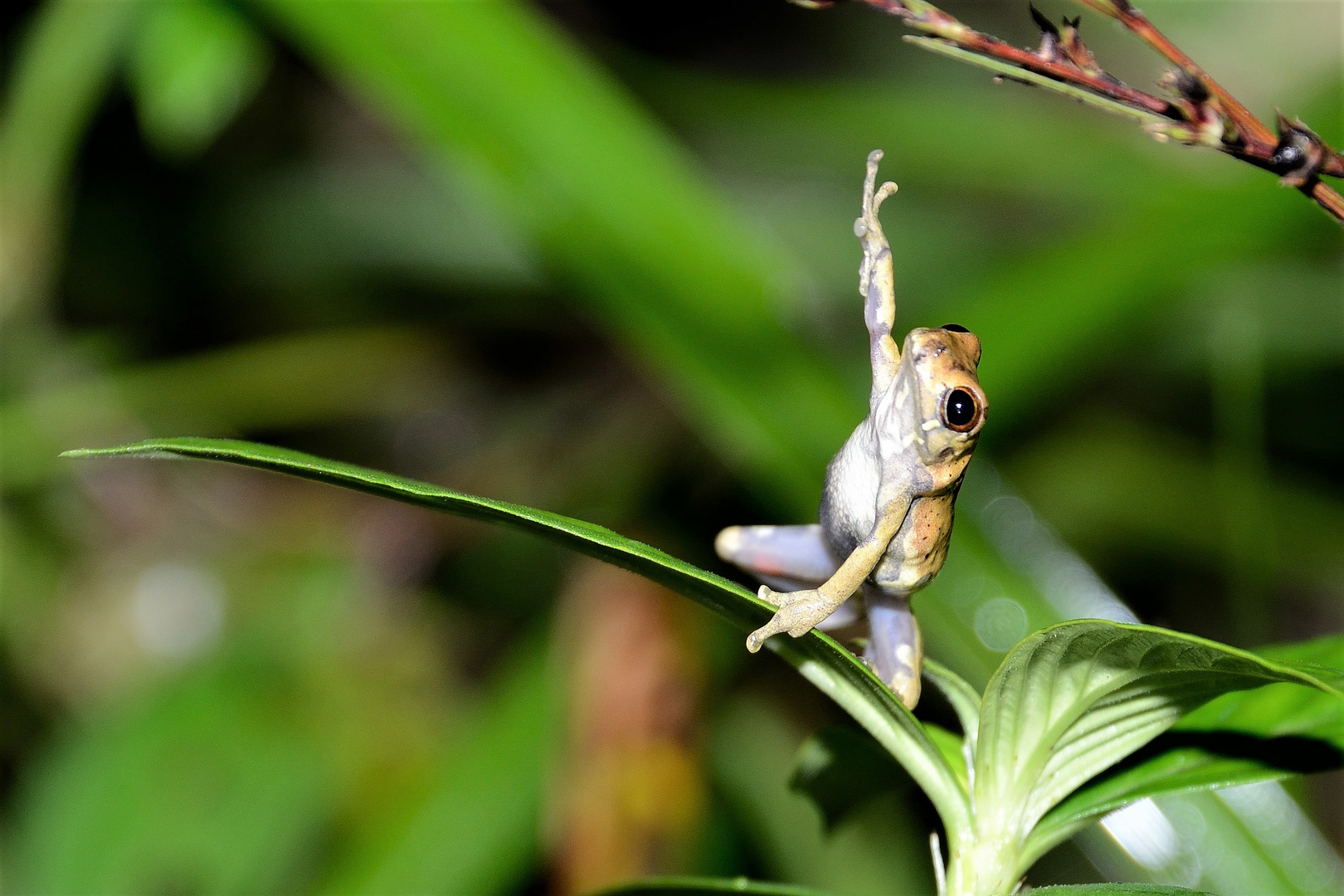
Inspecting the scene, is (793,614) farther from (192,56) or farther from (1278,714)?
(192,56)

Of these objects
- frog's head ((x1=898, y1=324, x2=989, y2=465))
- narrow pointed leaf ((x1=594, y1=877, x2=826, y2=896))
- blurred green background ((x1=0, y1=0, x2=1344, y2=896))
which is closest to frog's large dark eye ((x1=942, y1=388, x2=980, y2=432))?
frog's head ((x1=898, y1=324, x2=989, y2=465))

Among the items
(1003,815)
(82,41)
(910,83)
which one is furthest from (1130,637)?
(910,83)

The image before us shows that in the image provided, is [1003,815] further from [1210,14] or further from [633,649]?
[1210,14]

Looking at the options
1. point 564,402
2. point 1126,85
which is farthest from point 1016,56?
point 564,402

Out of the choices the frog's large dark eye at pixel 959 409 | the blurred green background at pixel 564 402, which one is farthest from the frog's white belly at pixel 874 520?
the blurred green background at pixel 564 402

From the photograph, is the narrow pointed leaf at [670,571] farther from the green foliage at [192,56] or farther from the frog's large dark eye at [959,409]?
the green foliage at [192,56]

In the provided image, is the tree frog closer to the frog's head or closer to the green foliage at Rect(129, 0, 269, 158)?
the frog's head
